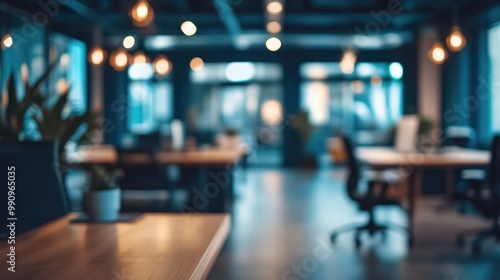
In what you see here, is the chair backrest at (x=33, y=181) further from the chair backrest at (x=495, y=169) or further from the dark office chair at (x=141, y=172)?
the chair backrest at (x=495, y=169)

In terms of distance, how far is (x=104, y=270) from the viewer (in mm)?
1633

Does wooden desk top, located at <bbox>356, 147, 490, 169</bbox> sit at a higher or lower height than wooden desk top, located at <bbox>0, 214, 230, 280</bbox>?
lower

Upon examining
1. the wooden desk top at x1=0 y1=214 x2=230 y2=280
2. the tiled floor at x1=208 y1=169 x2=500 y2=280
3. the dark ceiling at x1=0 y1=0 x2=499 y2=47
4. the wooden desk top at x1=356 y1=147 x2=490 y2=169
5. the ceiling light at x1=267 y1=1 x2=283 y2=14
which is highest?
the dark ceiling at x1=0 y1=0 x2=499 y2=47

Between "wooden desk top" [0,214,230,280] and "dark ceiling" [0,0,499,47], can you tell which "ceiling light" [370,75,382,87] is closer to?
"dark ceiling" [0,0,499,47]

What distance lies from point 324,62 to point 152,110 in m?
5.12

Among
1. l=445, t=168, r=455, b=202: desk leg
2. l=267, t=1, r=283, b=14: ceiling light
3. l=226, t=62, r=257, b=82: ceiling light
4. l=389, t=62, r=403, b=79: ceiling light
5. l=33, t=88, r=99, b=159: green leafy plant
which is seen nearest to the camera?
l=33, t=88, r=99, b=159: green leafy plant

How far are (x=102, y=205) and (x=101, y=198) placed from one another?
30 millimetres

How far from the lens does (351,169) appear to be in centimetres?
568

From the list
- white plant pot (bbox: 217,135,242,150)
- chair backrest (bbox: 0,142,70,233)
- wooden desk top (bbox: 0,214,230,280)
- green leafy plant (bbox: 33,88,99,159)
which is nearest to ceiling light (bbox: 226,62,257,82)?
white plant pot (bbox: 217,135,242,150)

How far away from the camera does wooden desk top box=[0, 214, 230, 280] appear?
1606 millimetres

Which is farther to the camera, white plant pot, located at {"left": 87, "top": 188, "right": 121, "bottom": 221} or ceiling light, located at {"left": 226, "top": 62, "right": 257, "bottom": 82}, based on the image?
ceiling light, located at {"left": 226, "top": 62, "right": 257, "bottom": 82}

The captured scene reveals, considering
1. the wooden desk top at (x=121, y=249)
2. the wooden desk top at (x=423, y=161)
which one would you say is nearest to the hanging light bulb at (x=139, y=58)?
the wooden desk top at (x=423, y=161)

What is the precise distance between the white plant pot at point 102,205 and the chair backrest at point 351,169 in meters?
3.51

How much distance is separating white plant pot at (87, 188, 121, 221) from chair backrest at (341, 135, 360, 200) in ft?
11.5
